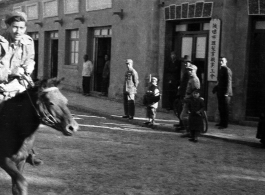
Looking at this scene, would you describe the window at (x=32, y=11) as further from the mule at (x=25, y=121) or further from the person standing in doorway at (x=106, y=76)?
the mule at (x=25, y=121)

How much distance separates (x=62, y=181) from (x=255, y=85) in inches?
335

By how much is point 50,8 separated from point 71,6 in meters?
3.04

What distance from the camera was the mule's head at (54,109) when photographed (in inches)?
170

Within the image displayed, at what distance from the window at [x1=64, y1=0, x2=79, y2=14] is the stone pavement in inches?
173

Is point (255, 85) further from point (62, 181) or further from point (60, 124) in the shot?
point (60, 124)

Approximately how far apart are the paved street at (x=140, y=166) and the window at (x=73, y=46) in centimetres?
1228

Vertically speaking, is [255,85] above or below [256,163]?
above

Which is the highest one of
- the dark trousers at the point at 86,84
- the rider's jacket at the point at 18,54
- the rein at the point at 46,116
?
the rider's jacket at the point at 18,54

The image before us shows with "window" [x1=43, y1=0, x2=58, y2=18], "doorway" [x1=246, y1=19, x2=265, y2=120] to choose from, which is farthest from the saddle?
"window" [x1=43, y1=0, x2=58, y2=18]

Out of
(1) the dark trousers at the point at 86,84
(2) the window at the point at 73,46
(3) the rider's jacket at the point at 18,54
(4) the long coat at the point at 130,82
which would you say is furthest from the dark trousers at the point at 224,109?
(2) the window at the point at 73,46

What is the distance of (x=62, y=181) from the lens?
6316mm

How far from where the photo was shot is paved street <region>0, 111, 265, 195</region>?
6.15 meters

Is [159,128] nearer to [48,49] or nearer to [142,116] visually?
[142,116]

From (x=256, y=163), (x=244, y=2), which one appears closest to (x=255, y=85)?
(x=244, y=2)
